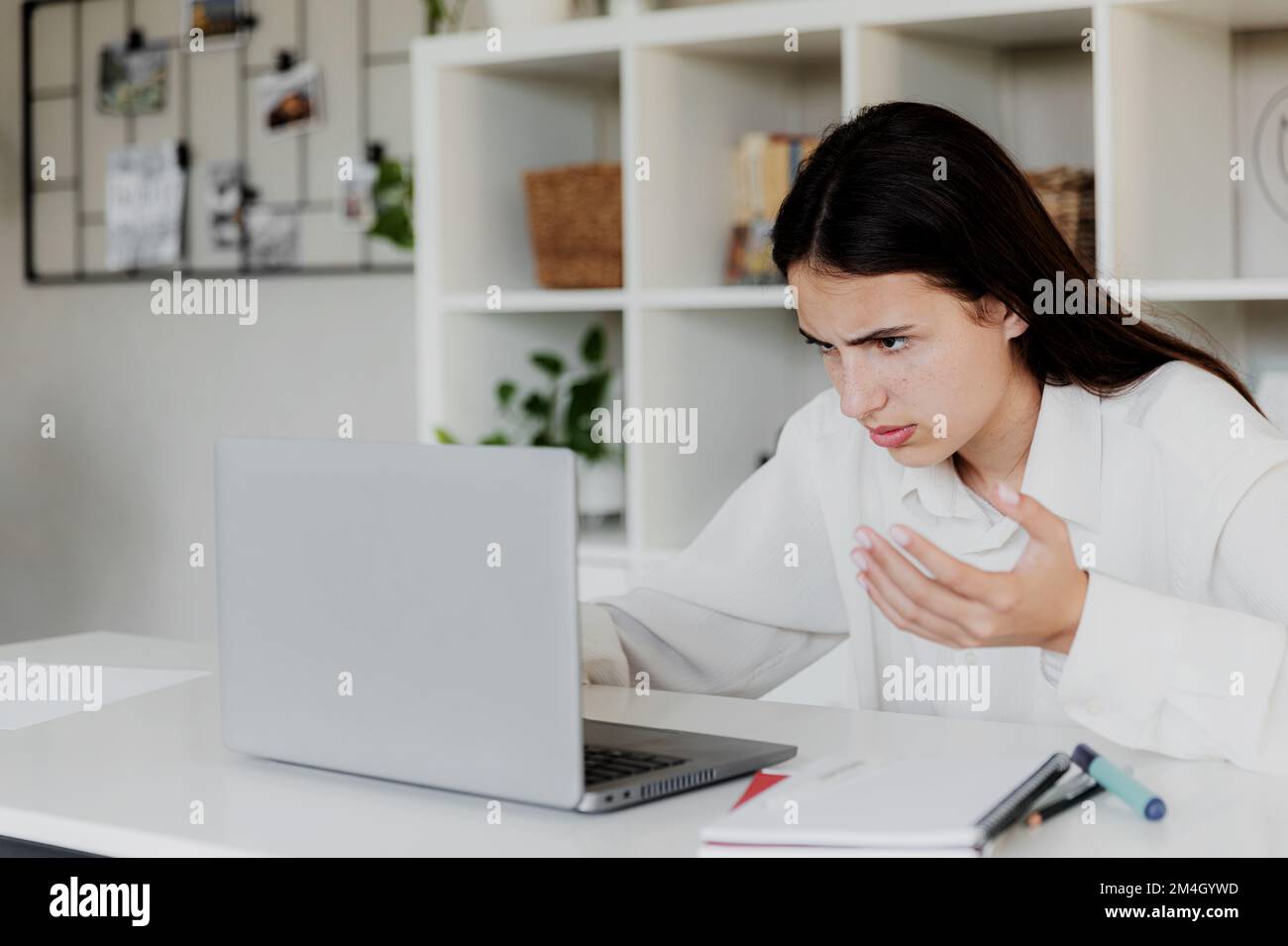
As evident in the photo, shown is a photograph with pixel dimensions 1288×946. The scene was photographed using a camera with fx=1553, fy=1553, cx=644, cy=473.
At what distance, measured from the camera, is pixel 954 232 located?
1448 mm

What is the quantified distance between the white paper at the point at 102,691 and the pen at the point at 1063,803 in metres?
0.86

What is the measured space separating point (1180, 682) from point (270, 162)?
108 inches

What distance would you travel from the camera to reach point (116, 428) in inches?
148

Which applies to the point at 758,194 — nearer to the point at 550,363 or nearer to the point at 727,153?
the point at 727,153

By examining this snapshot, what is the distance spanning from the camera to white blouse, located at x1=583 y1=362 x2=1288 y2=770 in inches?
43.5

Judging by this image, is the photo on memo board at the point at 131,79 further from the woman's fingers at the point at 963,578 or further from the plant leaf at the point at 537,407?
the woman's fingers at the point at 963,578

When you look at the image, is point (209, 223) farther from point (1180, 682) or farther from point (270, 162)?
point (1180, 682)

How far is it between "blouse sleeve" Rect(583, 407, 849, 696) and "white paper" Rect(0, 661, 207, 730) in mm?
426

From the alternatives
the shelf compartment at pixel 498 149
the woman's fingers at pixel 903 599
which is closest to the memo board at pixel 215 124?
the shelf compartment at pixel 498 149

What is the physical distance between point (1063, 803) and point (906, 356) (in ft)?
1.79

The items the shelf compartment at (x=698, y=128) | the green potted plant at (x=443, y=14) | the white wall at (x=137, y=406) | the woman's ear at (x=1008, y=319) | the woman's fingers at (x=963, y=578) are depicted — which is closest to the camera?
the woman's fingers at (x=963, y=578)

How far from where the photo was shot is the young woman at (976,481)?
1.12 m

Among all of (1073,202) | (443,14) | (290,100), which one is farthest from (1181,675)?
(290,100)

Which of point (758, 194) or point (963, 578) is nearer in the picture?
point (963, 578)
